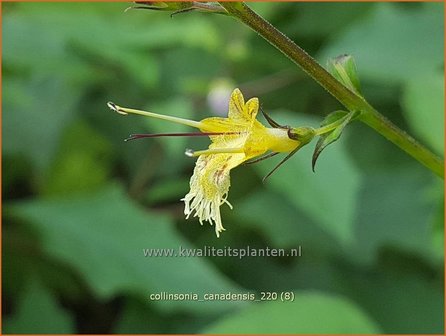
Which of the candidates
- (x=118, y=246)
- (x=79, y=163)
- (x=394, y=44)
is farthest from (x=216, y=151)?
(x=394, y=44)

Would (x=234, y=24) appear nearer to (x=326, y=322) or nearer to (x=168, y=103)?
(x=168, y=103)

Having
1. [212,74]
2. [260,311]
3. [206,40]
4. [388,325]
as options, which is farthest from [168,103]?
[388,325]

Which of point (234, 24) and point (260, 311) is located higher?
point (234, 24)

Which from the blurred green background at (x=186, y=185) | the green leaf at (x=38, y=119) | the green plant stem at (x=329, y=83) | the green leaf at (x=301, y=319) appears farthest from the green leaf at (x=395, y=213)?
the green plant stem at (x=329, y=83)

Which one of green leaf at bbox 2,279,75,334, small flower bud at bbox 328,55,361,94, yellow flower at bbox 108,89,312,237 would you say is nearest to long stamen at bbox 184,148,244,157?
yellow flower at bbox 108,89,312,237

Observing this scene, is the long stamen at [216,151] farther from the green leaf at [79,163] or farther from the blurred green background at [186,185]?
the green leaf at [79,163]

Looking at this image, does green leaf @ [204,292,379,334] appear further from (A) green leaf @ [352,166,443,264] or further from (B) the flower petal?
(B) the flower petal
